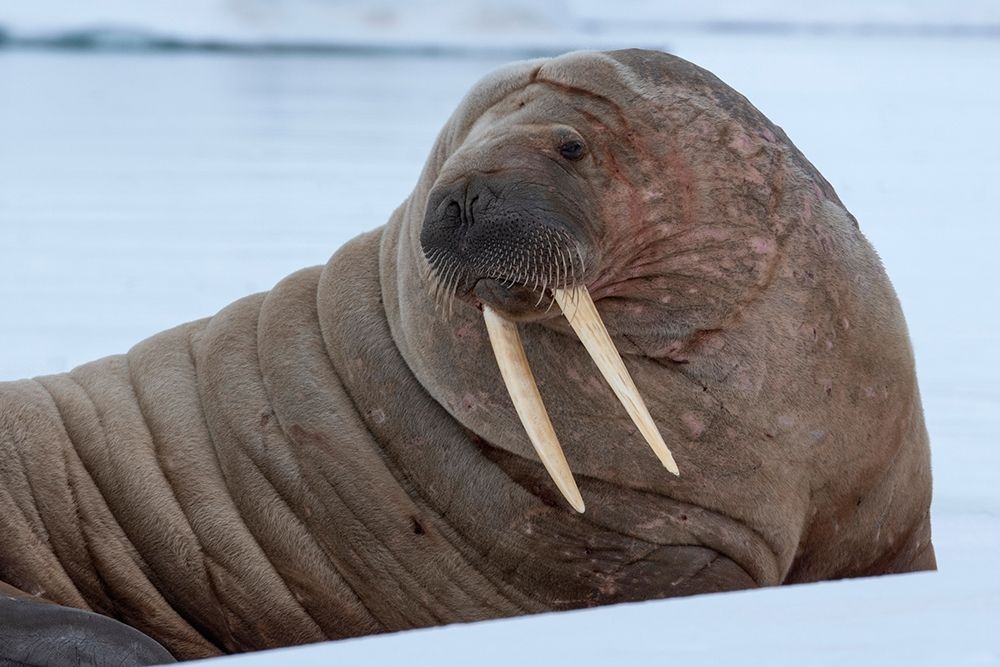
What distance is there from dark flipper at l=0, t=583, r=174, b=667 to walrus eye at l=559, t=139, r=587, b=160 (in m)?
1.42

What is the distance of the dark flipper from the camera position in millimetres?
3252

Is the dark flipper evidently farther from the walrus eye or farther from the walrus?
the walrus eye

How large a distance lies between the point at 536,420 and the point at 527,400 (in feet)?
0.17

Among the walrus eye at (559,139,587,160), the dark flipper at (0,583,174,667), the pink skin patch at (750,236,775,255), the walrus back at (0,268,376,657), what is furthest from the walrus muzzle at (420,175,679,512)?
the dark flipper at (0,583,174,667)

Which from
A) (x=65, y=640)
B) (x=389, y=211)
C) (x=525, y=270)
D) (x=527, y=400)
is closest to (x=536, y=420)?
(x=527, y=400)

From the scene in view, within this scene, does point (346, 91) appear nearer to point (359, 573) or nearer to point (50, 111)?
point (50, 111)

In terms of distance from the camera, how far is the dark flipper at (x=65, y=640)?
10.7 feet

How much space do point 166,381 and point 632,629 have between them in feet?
8.37

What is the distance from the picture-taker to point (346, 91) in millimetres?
20578

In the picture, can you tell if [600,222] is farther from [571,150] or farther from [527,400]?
[527,400]

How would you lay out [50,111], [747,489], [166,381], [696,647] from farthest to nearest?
[50,111]
[166,381]
[747,489]
[696,647]

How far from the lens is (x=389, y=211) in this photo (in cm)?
1037

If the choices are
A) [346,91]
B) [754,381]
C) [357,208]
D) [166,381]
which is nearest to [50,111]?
[346,91]

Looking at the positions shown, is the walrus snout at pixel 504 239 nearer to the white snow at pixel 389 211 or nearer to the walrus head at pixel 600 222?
the walrus head at pixel 600 222
